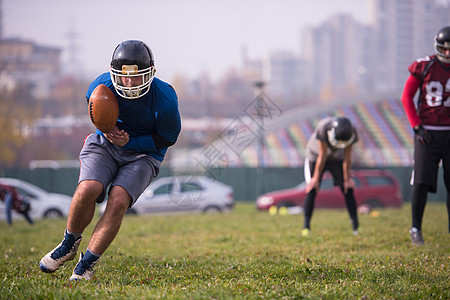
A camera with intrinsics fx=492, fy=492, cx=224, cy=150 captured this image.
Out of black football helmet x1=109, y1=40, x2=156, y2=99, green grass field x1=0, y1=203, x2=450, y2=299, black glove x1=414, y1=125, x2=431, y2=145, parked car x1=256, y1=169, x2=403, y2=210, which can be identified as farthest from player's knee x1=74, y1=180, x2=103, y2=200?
parked car x1=256, y1=169, x2=403, y2=210

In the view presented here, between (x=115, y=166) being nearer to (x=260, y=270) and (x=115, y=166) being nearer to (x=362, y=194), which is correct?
(x=260, y=270)

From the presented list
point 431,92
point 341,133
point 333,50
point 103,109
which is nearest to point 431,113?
point 431,92

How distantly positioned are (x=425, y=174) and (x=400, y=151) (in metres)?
38.7

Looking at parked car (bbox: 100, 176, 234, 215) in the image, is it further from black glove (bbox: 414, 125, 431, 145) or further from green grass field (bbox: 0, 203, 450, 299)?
black glove (bbox: 414, 125, 431, 145)

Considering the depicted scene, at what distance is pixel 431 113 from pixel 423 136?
0.34 meters

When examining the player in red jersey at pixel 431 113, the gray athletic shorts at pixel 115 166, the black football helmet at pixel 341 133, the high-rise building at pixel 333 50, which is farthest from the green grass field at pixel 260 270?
the high-rise building at pixel 333 50

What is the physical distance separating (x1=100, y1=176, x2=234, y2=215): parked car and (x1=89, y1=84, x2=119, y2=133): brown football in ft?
48.4

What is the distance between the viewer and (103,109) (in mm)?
4094

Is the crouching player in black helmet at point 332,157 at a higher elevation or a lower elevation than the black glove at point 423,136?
lower

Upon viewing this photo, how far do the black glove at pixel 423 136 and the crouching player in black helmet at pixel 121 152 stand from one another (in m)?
3.19

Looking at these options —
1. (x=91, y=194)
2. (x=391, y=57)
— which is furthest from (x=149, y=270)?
(x=391, y=57)

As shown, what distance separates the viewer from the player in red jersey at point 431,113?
5.96 meters

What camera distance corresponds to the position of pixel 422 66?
6.03 metres

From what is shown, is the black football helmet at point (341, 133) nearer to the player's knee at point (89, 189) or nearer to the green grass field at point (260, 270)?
the green grass field at point (260, 270)
